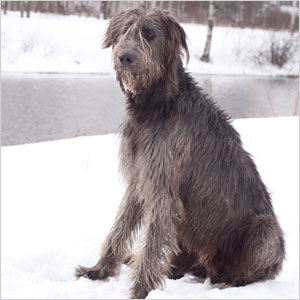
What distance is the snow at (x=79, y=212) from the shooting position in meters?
3.62

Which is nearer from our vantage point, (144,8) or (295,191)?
(144,8)

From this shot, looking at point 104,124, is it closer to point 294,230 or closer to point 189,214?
point 294,230

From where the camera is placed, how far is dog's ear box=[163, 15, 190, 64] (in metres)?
3.30

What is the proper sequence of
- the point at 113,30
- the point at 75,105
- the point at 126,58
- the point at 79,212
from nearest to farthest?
the point at 126,58 → the point at 113,30 → the point at 79,212 → the point at 75,105

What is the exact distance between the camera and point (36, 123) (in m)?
10.2

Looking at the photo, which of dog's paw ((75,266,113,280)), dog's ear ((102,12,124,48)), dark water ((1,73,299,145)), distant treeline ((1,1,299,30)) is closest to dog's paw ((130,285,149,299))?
dog's paw ((75,266,113,280))

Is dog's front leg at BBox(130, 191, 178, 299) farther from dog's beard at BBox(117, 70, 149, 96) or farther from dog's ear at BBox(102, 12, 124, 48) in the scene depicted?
dog's ear at BBox(102, 12, 124, 48)

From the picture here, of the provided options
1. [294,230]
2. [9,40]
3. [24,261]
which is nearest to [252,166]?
[294,230]

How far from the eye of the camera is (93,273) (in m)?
3.94

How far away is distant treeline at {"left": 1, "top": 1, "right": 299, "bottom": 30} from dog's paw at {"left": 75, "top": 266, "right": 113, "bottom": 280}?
1753 centimetres

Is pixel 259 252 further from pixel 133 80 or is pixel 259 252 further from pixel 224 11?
pixel 224 11

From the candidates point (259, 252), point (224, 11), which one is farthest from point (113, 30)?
point (224, 11)

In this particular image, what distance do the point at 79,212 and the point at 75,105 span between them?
705 cm

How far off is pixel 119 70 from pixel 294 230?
2.62 metres
